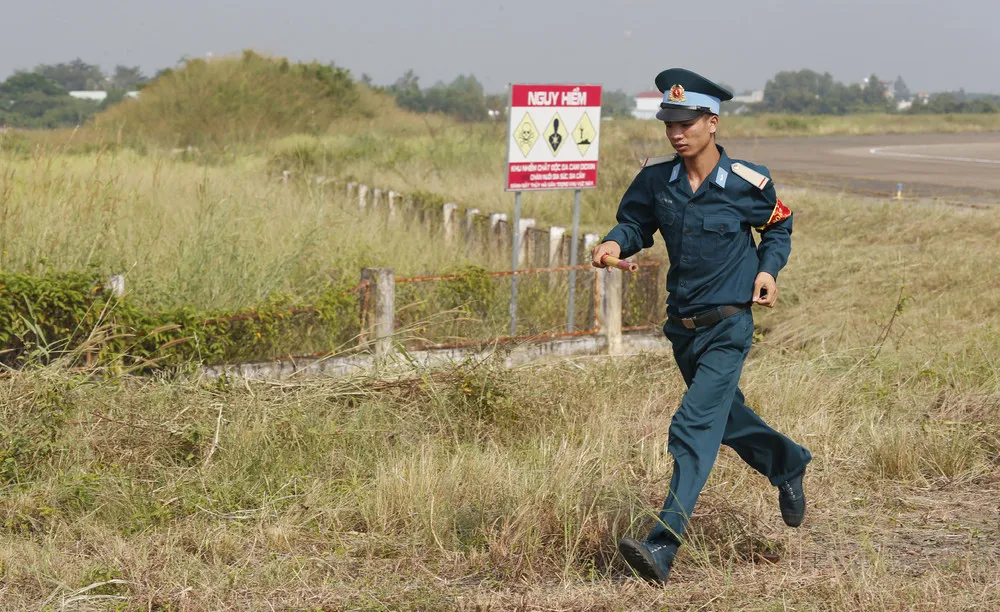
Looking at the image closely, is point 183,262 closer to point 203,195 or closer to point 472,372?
point 203,195

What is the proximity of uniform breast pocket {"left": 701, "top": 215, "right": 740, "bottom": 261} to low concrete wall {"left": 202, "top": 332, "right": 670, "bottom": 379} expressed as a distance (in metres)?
2.15

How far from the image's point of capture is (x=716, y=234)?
4.39 metres

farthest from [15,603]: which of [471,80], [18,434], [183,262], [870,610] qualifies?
[471,80]

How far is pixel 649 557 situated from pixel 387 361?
128 inches

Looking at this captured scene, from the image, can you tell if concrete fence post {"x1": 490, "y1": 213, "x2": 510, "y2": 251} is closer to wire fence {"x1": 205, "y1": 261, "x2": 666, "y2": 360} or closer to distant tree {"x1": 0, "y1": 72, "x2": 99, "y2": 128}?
wire fence {"x1": 205, "y1": 261, "x2": 666, "y2": 360}

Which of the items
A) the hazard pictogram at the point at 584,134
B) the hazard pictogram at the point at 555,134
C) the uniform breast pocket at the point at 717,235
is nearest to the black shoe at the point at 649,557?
the uniform breast pocket at the point at 717,235

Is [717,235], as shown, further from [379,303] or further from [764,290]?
[379,303]

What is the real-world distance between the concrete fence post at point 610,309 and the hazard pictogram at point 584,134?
1471 mm

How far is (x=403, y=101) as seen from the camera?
50.4 meters

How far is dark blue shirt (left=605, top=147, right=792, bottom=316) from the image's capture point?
439 centimetres

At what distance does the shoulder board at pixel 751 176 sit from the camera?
4414 mm

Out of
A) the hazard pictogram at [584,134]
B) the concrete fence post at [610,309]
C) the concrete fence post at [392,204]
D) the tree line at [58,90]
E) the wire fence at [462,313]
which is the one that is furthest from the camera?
the tree line at [58,90]

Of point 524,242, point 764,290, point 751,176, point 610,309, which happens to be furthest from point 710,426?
point 524,242

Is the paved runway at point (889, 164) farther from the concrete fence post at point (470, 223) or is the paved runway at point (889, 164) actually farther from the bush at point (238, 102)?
the bush at point (238, 102)
